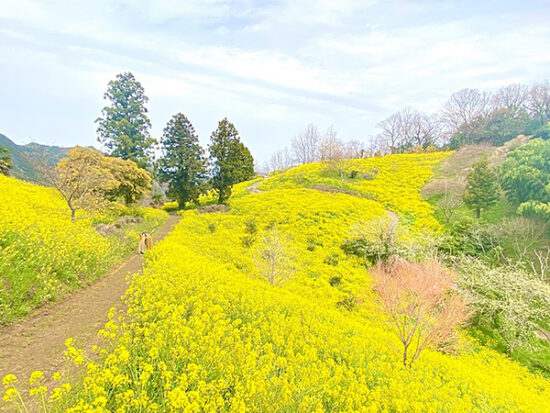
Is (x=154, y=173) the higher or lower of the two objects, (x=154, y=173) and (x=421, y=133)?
the lower

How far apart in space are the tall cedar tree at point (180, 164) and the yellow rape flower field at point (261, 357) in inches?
583

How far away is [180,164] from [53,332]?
27308mm

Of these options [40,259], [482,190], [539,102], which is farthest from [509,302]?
[539,102]

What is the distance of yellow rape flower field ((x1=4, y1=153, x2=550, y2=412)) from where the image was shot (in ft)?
12.3

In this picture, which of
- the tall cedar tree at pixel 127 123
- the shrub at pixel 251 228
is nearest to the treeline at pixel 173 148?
the tall cedar tree at pixel 127 123

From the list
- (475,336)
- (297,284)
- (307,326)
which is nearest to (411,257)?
(475,336)

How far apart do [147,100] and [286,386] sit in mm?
37267

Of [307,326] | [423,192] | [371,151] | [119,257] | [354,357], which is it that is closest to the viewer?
[354,357]

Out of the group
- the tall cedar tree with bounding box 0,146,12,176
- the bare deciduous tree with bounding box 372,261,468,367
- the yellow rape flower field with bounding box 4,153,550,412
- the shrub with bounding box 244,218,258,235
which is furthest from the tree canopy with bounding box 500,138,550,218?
the tall cedar tree with bounding box 0,146,12,176

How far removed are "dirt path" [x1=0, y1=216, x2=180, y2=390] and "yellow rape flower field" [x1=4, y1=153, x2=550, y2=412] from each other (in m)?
0.71

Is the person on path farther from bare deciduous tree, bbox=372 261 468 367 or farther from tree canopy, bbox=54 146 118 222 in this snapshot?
bare deciduous tree, bbox=372 261 468 367

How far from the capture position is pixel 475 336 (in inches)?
572

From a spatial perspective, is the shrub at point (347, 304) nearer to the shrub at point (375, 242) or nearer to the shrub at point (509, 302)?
the shrub at point (375, 242)

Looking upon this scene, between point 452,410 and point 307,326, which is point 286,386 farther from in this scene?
point 452,410
